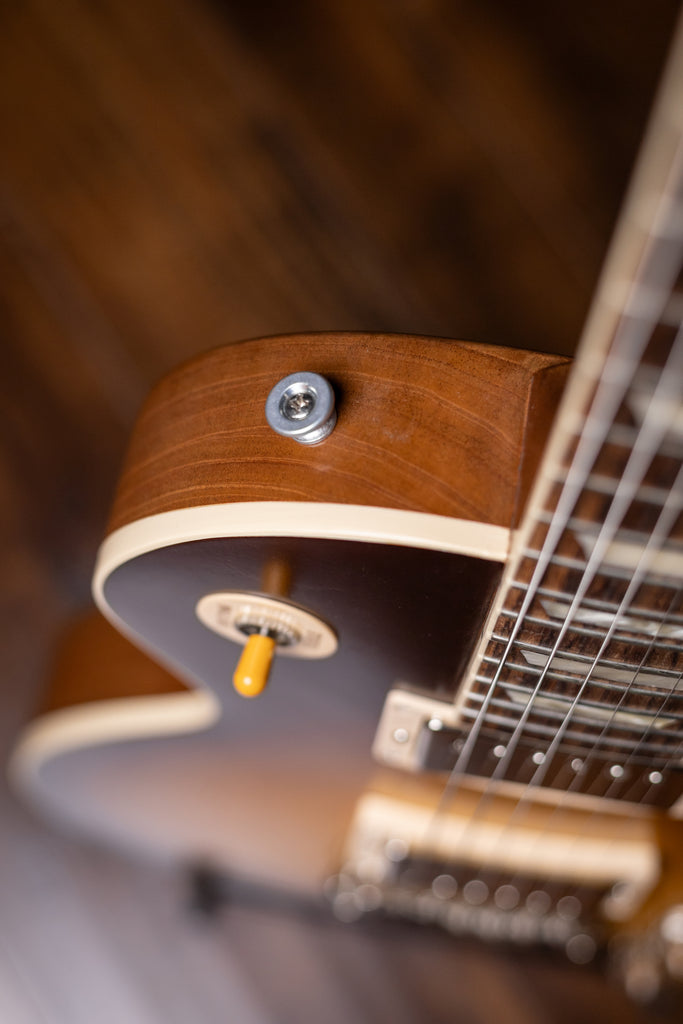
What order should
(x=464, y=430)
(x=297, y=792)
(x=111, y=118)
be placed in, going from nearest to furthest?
(x=464, y=430) < (x=297, y=792) < (x=111, y=118)

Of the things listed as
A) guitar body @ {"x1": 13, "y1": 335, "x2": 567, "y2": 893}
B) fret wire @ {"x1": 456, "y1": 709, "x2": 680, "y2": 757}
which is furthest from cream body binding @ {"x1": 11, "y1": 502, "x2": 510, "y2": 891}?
fret wire @ {"x1": 456, "y1": 709, "x2": 680, "y2": 757}

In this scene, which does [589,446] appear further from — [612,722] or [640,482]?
[612,722]

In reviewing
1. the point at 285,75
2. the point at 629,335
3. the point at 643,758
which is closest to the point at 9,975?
the point at 643,758

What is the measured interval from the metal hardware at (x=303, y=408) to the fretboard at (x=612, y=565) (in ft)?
0.38

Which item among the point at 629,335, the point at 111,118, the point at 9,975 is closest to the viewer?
the point at 629,335

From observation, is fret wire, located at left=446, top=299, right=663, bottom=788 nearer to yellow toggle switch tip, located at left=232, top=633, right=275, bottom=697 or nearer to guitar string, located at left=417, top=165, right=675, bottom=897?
guitar string, located at left=417, top=165, right=675, bottom=897

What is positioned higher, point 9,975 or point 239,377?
point 239,377

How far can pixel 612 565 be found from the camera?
0.43 m

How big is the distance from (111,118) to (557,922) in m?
1.26

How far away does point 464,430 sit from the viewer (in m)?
Result: 0.44

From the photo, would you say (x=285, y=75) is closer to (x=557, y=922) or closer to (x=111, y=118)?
(x=111, y=118)

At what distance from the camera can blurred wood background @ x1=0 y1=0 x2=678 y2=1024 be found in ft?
3.81

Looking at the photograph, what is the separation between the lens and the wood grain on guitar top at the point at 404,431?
440 millimetres

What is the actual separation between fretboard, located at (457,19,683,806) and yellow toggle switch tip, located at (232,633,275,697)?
0.13 metres
